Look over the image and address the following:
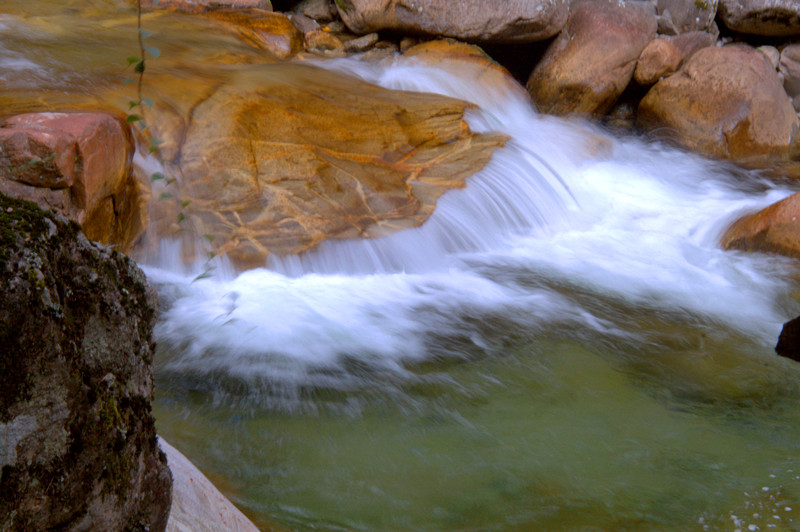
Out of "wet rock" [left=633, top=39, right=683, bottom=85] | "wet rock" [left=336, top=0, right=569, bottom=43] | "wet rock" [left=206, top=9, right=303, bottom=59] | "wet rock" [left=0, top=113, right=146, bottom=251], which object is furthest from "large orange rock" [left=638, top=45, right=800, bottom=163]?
"wet rock" [left=0, top=113, right=146, bottom=251]

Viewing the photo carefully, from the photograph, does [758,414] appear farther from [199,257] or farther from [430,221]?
[199,257]

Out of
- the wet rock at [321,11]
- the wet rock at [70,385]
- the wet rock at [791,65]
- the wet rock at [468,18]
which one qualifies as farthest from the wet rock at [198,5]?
the wet rock at [791,65]

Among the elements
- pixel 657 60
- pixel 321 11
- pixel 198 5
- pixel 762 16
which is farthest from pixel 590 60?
pixel 198 5

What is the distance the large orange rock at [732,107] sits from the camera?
28.3 ft

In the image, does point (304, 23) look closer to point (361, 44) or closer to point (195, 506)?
point (361, 44)

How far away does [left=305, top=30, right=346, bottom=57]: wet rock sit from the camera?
8.59 m

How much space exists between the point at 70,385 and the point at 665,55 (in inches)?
367

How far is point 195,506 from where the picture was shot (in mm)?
1843

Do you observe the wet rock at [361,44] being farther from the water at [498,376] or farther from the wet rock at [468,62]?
the water at [498,376]

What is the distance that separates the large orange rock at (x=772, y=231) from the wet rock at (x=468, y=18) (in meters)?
3.86

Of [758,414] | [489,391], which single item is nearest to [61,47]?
[489,391]

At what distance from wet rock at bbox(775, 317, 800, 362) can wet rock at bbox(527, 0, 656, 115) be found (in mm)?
6159

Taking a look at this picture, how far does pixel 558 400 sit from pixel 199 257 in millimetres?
2694

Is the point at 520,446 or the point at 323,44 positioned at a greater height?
the point at 323,44
